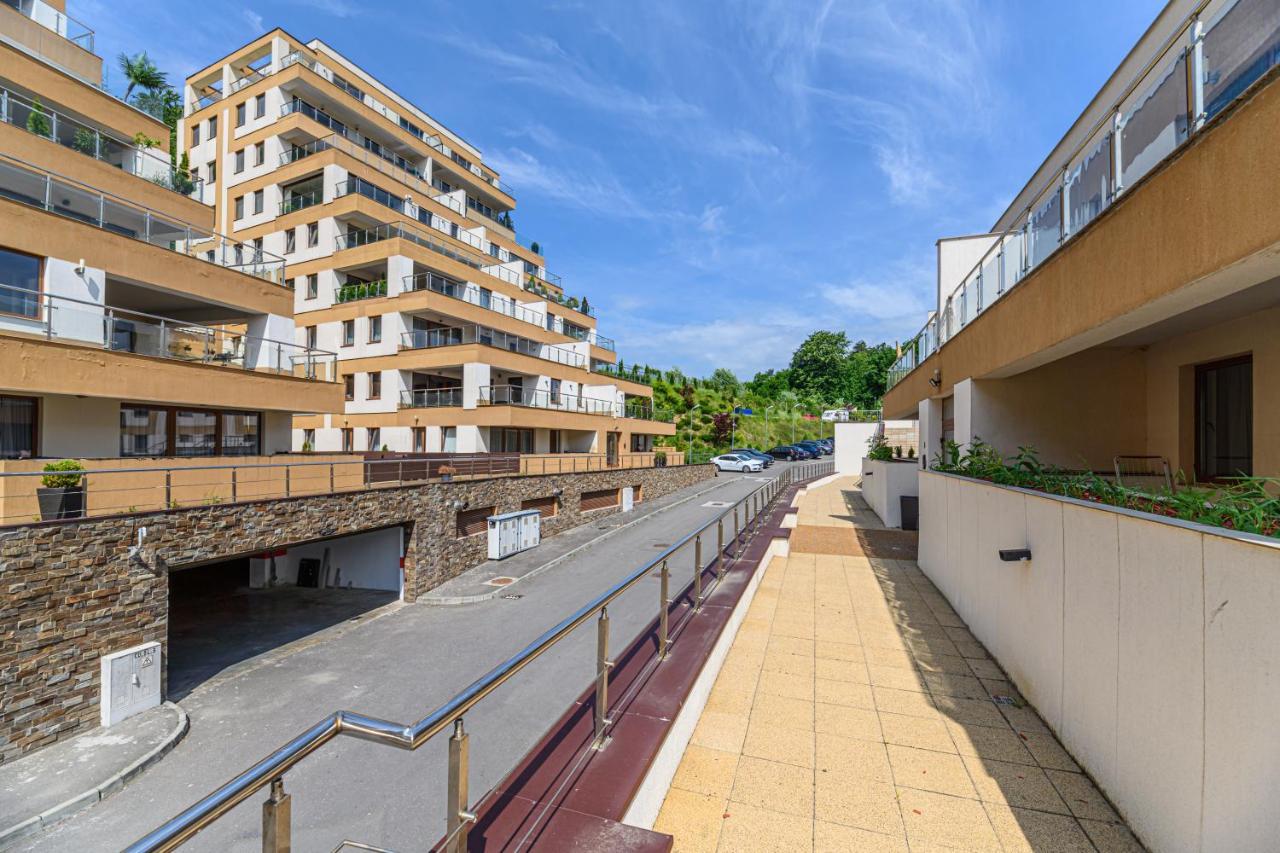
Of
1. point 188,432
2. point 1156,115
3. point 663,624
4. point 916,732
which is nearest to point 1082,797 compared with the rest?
point 916,732

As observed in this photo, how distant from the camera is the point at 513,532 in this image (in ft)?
69.3

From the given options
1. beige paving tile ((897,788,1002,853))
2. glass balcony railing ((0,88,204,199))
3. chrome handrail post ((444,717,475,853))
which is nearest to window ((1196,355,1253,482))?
beige paving tile ((897,788,1002,853))

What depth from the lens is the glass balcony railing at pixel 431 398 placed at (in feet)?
81.8

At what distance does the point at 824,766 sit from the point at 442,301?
24.7 metres

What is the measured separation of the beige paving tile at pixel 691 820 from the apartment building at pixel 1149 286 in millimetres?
4405

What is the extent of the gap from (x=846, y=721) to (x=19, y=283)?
54.9 ft

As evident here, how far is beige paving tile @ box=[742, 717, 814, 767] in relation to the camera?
4.11 m

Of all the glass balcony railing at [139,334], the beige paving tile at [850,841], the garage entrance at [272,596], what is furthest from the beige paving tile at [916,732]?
the glass balcony railing at [139,334]

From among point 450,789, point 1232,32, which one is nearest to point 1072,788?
point 450,789

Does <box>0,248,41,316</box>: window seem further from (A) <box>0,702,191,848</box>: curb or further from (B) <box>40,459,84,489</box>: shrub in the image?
(A) <box>0,702,191,848</box>: curb

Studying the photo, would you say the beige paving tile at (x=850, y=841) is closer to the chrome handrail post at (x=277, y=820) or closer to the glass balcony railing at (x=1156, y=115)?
the chrome handrail post at (x=277, y=820)

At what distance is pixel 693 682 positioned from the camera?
14.1 ft

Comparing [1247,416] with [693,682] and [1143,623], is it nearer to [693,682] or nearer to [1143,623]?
[1143,623]

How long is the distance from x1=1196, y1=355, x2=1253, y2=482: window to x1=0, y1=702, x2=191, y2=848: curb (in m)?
15.2
